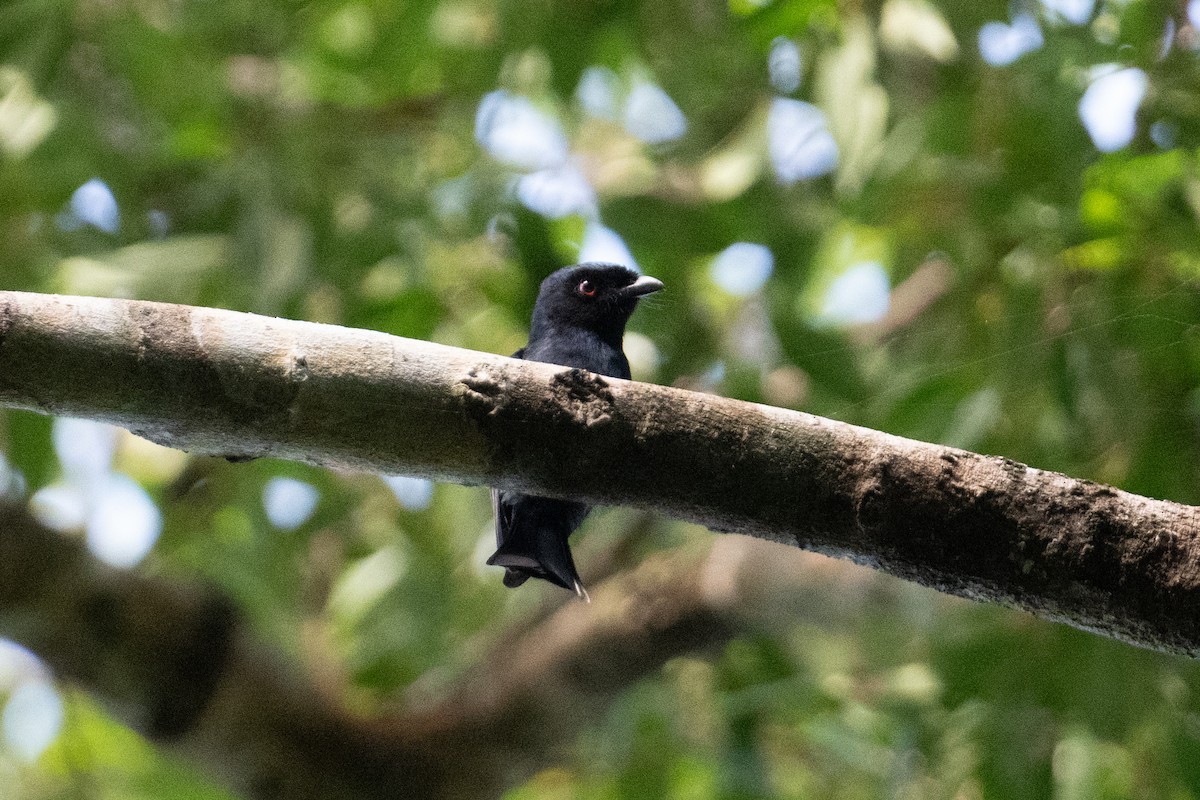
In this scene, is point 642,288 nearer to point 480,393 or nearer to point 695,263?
point 695,263

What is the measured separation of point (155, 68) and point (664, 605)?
265cm

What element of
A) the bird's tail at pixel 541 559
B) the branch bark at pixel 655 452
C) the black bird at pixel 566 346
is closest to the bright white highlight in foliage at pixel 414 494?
the black bird at pixel 566 346

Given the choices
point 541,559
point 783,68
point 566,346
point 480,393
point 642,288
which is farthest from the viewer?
point 783,68

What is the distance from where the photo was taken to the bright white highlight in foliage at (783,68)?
391 cm

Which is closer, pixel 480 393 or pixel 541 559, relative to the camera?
pixel 480 393

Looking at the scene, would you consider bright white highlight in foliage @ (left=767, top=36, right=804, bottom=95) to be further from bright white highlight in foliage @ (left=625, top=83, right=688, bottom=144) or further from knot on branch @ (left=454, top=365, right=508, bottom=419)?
knot on branch @ (left=454, top=365, right=508, bottom=419)

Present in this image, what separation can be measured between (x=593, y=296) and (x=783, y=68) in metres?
1.36

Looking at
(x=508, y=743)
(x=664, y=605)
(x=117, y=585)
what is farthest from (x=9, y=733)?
(x=664, y=605)

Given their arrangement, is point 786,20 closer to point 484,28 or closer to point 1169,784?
Result: point 484,28

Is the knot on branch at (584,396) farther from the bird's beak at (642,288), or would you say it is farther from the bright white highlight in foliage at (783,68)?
the bright white highlight in foliage at (783,68)

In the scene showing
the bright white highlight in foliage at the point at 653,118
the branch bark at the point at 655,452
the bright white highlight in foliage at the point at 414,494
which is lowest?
the bright white highlight in foliage at the point at 414,494

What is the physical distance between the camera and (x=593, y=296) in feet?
10.3

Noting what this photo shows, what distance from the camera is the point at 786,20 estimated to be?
3281 mm

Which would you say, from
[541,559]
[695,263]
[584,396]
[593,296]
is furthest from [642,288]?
[584,396]
